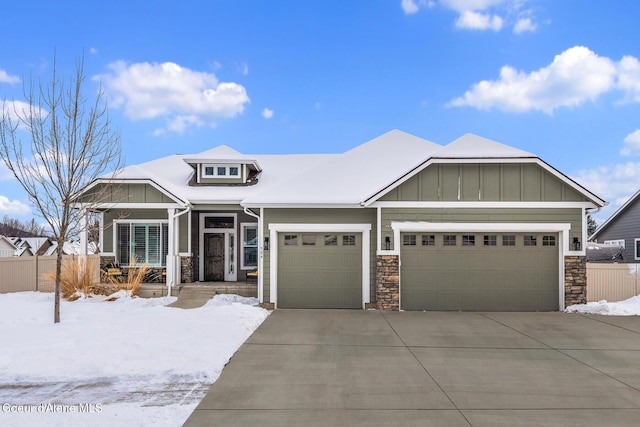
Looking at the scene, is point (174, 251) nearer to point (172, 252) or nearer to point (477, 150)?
point (172, 252)

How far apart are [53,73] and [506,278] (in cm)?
1267

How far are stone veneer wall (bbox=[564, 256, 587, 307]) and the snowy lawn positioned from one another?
8.51 m

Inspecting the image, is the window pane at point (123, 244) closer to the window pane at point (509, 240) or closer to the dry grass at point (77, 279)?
the dry grass at point (77, 279)

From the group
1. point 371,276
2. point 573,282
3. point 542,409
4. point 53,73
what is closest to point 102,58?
point 53,73

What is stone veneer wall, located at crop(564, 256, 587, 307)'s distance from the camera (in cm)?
1195

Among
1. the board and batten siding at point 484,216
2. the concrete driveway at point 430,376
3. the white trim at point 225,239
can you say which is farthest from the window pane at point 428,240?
the white trim at point 225,239

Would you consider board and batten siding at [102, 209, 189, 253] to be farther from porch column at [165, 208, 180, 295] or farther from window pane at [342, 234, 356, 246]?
window pane at [342, 234, 356, 246]

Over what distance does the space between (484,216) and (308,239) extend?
16.6 ft

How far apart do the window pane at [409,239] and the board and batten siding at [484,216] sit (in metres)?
0.45

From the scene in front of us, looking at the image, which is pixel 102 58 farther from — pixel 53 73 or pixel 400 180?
pixel 400 180

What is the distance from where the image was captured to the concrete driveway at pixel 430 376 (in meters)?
4.94

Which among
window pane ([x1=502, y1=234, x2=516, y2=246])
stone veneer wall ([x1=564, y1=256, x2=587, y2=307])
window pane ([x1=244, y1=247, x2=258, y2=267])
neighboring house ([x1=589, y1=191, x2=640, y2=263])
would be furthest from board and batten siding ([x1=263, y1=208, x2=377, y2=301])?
neighboring house ([x1=589, y1=191, x2=640, y2=263])

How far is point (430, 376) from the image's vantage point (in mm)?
6316

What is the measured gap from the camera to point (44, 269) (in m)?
14.9
